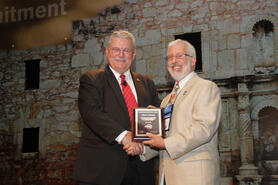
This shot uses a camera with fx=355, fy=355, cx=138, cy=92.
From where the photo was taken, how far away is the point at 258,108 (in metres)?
6.45

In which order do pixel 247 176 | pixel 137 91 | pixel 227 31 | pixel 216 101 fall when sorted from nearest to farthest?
pixel 216 101
pixel 137 91
pixel 247 176
pixel 227 31

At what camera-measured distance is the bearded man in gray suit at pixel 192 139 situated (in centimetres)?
220

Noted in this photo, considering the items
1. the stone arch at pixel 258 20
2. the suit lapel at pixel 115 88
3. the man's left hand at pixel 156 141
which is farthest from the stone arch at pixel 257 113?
the man's left hand at pixel 156 141

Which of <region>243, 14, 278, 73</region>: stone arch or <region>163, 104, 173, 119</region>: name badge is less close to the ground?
<region>243, 14, 278, 73</region>: stone arch

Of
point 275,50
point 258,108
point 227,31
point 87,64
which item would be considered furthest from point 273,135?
point 87,64

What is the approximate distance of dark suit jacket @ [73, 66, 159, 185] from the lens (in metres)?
2.42

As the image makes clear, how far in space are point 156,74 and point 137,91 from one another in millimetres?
4459

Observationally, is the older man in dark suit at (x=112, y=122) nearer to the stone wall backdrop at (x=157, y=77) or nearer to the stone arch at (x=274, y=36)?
the stone wall backdrop at (x=157, y=77)

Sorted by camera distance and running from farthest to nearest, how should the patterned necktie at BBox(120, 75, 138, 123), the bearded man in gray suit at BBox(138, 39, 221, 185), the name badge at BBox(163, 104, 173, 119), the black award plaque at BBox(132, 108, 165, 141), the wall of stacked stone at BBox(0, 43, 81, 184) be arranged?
the wall of stacked stone at BBox(0, 43, 81, 184) → the patterned necktie at BBox(120, 75, 138, 123) → the name badge at BBox(163, 104, 173, 119) → the black award plaque at BBox(132, 108, 165, 141) → the bearded man in gray suit at BBox(138, 39, 221, 185)

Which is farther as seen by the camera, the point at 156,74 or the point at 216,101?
the point at 156,74

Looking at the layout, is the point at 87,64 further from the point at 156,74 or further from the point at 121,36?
the point at 121,36

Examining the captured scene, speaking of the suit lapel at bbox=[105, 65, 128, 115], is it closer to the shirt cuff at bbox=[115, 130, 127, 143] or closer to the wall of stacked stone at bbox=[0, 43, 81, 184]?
the shirt cuff at bbox=[115, 130, 127, 143]

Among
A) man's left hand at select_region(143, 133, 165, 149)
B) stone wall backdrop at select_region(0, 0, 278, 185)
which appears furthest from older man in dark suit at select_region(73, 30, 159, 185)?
stone wall backdrop at select_region(0, 0, 278, 185)

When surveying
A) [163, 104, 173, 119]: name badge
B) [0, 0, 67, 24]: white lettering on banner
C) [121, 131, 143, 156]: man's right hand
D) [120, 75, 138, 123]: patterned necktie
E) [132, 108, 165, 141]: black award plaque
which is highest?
[0, 0, 67, 24]: white lettering on banner
